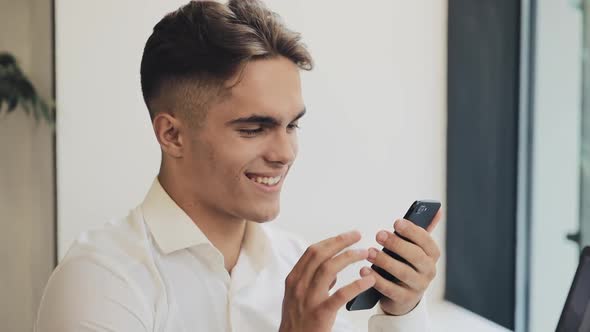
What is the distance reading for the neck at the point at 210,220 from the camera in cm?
120

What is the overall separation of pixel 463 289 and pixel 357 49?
96cm

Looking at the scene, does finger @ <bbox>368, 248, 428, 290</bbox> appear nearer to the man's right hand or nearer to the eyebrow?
the man's right hand

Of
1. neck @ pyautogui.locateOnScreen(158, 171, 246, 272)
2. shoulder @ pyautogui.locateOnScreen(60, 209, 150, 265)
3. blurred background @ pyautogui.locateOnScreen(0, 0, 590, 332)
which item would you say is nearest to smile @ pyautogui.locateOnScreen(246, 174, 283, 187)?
neck @ pyautogui.locateOnScreen(158, 171, 246, 272)

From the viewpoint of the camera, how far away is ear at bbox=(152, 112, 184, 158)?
1.18 meters

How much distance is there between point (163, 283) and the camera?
111 cm

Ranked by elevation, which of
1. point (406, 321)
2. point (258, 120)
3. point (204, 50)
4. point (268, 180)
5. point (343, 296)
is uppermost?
point (204, 50)

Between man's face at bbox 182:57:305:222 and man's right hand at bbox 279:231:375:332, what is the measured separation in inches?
9.0

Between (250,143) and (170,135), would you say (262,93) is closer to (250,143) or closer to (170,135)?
(250,143)

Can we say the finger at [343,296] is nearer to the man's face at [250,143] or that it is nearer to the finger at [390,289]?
the finger at [390,289]

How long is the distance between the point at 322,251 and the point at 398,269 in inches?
6.0

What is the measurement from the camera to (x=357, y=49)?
234cm

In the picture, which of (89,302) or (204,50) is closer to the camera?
(89,302)

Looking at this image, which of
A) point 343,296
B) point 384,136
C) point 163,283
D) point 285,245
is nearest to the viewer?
point 343,296

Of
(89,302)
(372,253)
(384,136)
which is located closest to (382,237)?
(372,253)
